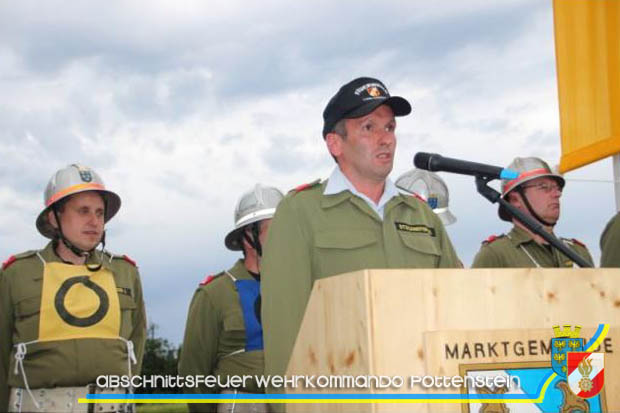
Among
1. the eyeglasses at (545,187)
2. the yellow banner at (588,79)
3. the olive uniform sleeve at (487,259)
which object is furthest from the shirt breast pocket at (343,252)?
the yellow banner at (588,79)

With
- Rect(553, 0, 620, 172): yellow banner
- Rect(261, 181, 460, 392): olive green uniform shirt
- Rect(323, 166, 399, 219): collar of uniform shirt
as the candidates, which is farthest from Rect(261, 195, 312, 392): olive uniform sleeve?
Rect(553, 0, 620, 172): yellow banner

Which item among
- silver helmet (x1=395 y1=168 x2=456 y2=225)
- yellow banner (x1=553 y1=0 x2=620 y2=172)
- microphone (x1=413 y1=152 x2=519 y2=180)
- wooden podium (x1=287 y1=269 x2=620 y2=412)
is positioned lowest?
wooden podium (x1=287 y1=269 x2=620 y2=412)

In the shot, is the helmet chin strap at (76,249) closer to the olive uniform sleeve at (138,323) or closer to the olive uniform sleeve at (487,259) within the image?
the olive uniform sleeve at (138,323)

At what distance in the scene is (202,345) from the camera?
17.6 feet

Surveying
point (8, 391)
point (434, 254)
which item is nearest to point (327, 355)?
point (434, 254)

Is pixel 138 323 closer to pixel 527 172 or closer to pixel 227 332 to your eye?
pixel 227 332

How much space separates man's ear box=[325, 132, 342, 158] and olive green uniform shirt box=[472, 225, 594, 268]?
8.79 feet

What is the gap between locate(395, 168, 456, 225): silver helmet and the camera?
25.7 feet

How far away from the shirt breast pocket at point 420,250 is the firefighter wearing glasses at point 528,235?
8.51 feet

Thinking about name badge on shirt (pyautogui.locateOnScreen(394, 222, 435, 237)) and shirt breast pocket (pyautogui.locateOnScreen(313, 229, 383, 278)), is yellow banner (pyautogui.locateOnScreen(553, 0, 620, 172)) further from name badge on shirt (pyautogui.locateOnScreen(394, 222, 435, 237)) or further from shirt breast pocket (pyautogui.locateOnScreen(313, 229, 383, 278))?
shirt breast pocket (pyautogui.locateOnScreen(313, 229, 383, 278))

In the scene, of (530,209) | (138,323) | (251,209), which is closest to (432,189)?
(530,209)

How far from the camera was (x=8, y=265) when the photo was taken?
4.80 m

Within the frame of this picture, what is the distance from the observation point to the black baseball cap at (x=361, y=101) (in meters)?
3.60

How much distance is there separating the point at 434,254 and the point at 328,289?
100 cm
